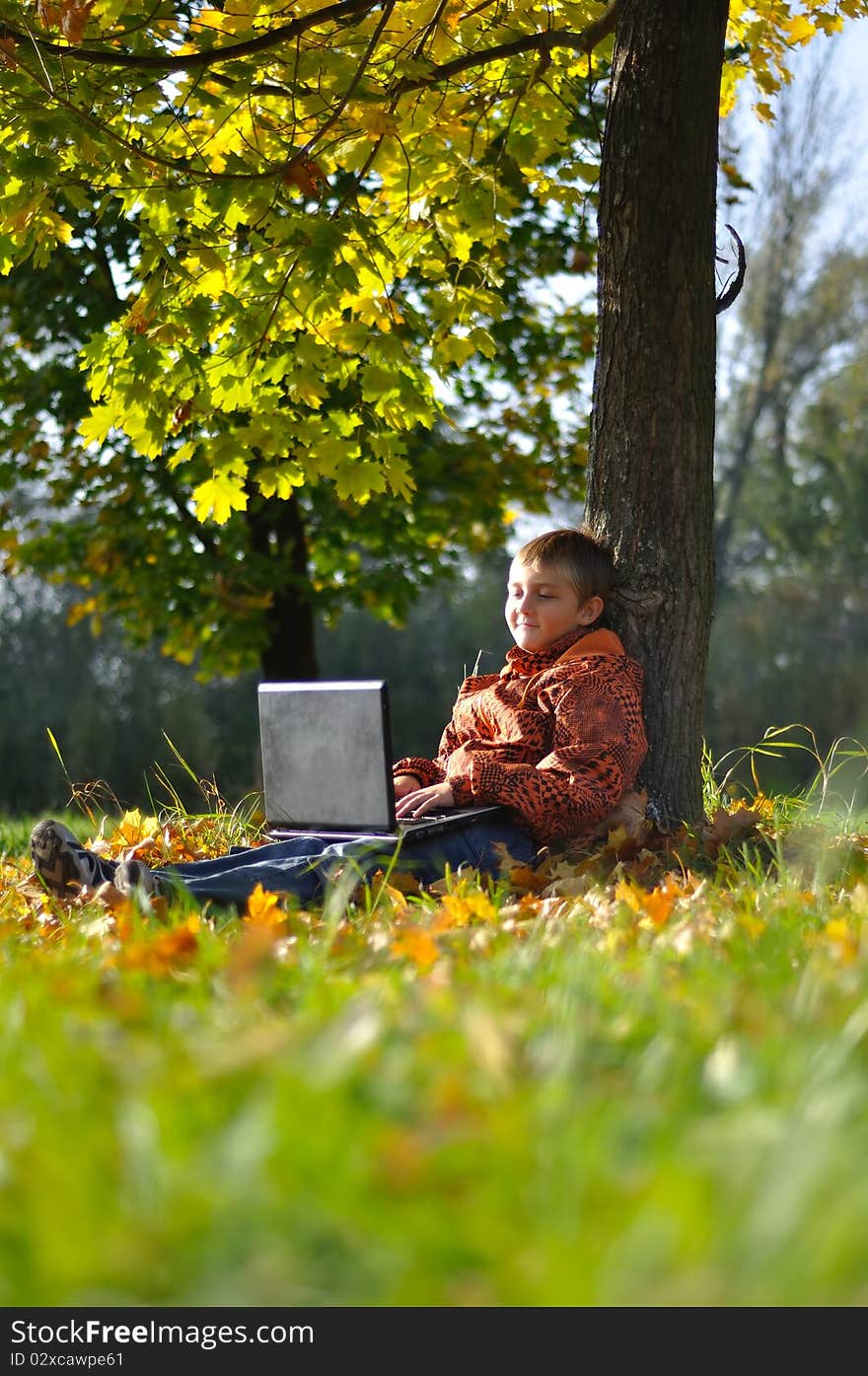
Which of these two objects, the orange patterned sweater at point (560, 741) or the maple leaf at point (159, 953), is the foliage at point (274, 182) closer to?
the orange patterned sweater at point (560, 741)

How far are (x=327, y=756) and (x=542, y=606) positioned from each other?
0.90 m

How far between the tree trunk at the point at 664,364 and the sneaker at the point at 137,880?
175cm

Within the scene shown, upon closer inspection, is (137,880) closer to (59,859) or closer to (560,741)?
(59,859)

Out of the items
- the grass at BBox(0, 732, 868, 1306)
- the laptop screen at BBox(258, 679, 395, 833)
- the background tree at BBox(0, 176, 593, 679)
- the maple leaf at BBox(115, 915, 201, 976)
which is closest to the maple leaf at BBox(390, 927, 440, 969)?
the grass at BBox(0, 732, 868, 1306)

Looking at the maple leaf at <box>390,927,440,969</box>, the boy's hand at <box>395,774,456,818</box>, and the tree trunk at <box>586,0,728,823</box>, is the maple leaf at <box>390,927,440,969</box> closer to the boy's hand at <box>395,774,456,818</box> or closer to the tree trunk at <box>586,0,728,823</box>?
the boy's hand at <box>395,774,456,818</box>

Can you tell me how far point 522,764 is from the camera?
4.19 m

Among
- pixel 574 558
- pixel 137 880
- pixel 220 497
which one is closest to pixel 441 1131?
pixel 137 880

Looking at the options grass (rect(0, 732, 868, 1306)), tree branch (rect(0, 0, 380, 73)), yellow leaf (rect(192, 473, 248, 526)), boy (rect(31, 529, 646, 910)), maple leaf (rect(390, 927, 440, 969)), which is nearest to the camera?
grass (rect(0, 732, 868, 1306))

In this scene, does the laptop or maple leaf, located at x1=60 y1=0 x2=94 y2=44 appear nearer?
the laptop

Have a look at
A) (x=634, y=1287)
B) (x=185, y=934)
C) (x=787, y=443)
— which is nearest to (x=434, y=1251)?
(x=634, y=1287)

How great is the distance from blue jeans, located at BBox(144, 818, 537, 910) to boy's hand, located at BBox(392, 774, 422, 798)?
58 centimetres

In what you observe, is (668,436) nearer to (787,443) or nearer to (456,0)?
(456,0)

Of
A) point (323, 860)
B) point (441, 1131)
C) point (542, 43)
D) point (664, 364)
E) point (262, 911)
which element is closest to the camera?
point (441, 1131)

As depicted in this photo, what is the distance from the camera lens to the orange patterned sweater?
4098 mm
